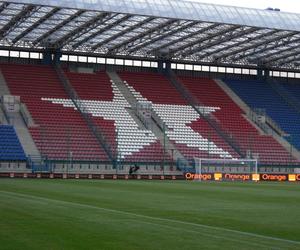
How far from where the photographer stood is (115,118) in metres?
68.8

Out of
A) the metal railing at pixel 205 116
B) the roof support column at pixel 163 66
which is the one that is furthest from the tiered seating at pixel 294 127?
the roof support column at pixel 163 66

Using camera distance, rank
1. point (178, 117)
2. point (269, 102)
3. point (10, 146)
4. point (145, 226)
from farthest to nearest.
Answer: point (269, 102) < point (178, 117) < point (10, 146) < point (145, 226)

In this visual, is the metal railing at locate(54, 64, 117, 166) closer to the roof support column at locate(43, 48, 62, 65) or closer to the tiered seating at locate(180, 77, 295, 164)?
the roof support column at locate(43, 48, 62, 65)

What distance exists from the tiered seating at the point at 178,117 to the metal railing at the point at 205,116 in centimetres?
54

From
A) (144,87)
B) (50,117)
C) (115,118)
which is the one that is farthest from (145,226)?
(144,87)

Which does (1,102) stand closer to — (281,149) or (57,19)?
(57,19)

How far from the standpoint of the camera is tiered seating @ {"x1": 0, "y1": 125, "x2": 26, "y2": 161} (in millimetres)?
58844

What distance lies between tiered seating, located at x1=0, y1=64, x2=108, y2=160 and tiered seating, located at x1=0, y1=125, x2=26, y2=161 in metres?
1.96

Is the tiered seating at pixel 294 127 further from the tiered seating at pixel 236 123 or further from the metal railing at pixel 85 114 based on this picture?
the metal railing at pixel 85 114

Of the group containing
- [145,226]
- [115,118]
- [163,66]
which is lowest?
[145,226]

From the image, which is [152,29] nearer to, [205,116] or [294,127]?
[205,116]

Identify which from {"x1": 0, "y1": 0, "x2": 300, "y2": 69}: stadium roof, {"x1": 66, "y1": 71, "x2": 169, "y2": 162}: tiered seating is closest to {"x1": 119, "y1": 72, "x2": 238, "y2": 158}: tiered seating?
{"x1": 66, "y1": 71, "x2": 169, "y2": 162}: tiered seating

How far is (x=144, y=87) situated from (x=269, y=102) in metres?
14.6

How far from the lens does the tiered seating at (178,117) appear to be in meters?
68.0
